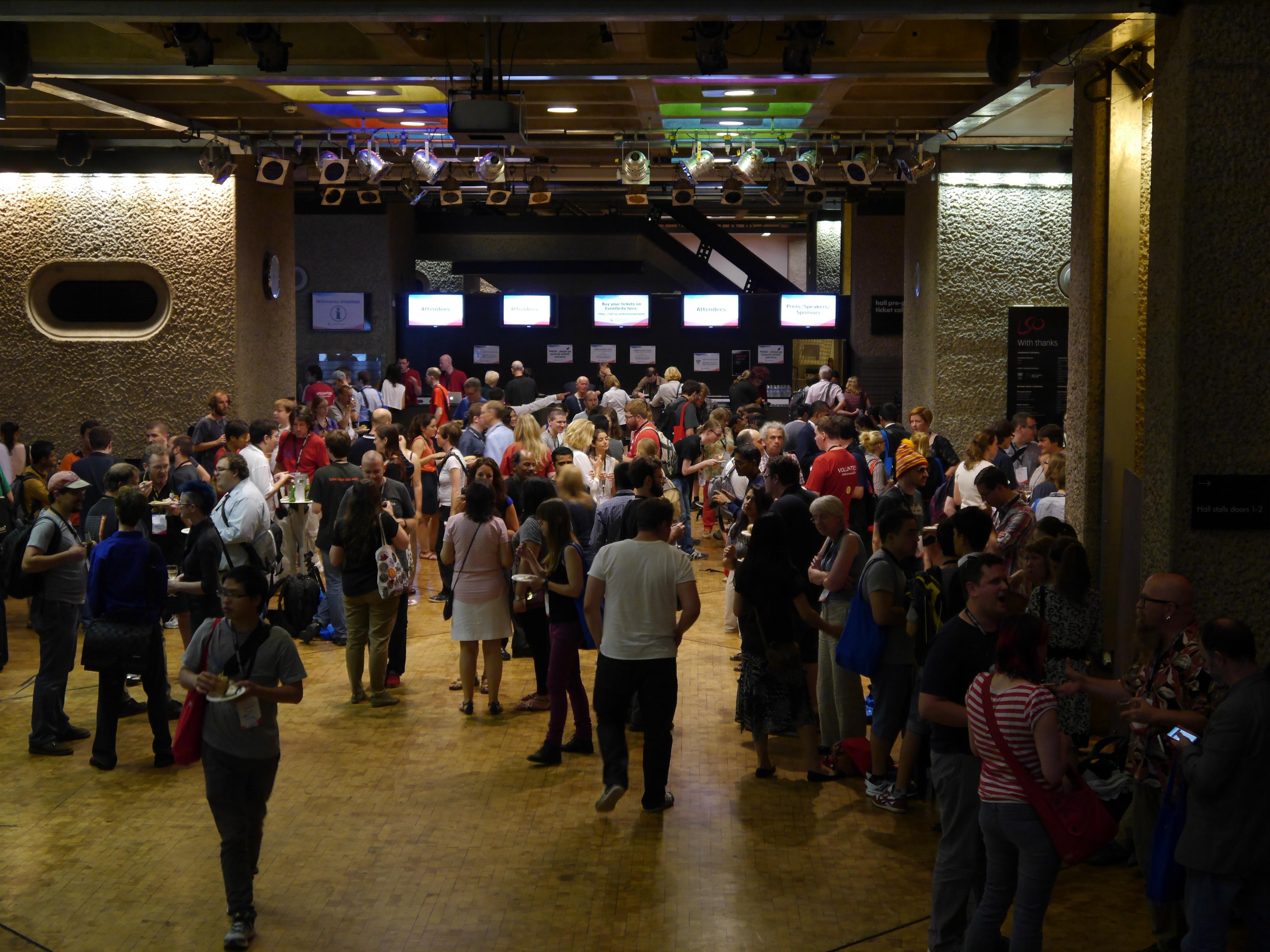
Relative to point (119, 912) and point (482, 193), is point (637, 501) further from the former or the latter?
point (482, 193)

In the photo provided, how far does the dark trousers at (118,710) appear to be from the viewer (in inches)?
225

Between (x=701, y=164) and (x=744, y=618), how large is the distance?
6326mm

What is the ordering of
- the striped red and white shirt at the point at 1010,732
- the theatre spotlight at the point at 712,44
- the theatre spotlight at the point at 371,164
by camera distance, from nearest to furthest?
the striped red and white shirt at the point at 1010,732 → the theatre spotlight at the point at 712,44 → the theatre spotlight at the point at 371,164

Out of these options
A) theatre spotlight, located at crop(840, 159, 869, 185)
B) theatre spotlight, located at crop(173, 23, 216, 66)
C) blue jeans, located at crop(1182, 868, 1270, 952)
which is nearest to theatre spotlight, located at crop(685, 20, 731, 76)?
theatre spotlight, located at crop(173, 23, 216, 66)

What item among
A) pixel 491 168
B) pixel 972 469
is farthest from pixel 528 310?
pixel 972 469

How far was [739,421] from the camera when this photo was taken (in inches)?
489

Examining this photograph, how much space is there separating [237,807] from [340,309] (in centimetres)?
1510

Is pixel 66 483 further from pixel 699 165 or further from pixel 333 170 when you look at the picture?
pixel 699 165

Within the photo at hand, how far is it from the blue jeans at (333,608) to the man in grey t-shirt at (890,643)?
412 centimetres

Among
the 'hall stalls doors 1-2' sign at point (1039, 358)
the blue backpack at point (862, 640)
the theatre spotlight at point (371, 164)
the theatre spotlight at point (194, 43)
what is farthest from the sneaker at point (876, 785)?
the theatre spotlight at point (371, 164)

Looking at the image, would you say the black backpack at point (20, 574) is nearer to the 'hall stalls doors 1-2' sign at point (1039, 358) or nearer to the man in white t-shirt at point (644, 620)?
the man in white t-shirt at point (644, 620)

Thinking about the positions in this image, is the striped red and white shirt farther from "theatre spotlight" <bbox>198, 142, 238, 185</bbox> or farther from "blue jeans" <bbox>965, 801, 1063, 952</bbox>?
"theatre spotlight" <bbox>198, 142, 238, 185</bbox>

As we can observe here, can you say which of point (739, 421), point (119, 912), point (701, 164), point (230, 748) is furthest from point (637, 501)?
point (739, 421)

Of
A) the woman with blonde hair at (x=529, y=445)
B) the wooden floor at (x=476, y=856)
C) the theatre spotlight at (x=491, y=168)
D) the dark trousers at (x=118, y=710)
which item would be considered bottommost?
the wooden floor at (x=476, y=856)
